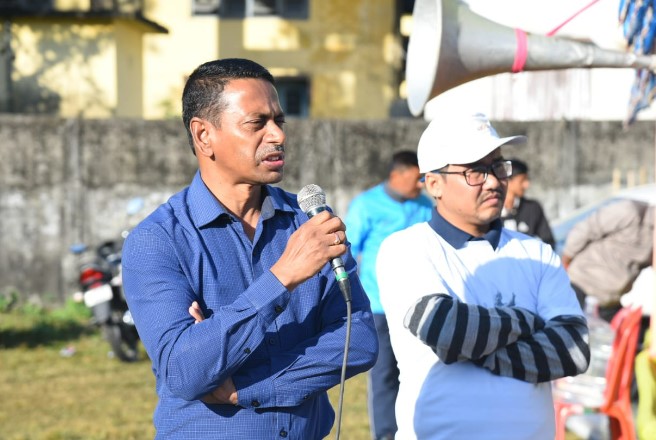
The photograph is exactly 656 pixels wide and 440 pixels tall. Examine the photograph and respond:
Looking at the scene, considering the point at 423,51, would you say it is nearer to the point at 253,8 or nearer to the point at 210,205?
the point at 210,205

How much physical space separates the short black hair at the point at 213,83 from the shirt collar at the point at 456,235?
986mm

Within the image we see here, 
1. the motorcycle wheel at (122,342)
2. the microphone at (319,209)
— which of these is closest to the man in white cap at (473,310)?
the microphone at (319,209)

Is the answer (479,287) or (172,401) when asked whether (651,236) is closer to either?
(479,287)

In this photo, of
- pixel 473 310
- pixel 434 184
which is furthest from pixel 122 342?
pixel 473 310

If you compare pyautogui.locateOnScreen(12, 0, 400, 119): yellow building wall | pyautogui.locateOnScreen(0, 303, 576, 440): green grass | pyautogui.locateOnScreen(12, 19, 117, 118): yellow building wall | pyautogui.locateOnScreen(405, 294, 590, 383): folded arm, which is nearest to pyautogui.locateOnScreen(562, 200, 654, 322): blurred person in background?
pyautogui.locateOnScreen(0, 303, 576, 440): green grass

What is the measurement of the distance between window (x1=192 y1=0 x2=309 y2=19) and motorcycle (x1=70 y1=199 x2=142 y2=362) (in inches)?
448

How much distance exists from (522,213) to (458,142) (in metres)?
5.87

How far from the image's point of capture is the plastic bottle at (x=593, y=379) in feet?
22.1

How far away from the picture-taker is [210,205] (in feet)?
10.0

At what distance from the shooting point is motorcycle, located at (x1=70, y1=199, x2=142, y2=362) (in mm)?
10484

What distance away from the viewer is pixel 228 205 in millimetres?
3133

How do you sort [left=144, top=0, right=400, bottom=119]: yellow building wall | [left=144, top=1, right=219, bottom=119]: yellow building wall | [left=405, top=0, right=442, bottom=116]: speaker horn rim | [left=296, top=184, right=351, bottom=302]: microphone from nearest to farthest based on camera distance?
[left=296, top=184, right=351, bottom=302]: microphone, [left=405, top=0, right=442, bottom=116]: speaker horn rim, [left=144, top=1, right=219, bottom=119]: yellow building wall, [left=144, top=0, right=400, bottom=119]: yellow building wall

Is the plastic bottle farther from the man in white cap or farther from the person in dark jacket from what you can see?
the man in white cap

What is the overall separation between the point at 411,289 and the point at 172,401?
1018mm
